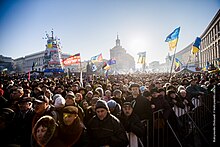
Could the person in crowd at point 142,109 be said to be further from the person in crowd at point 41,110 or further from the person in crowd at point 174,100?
the person in crowd at point 41,110

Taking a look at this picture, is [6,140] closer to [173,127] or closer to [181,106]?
[173,127]

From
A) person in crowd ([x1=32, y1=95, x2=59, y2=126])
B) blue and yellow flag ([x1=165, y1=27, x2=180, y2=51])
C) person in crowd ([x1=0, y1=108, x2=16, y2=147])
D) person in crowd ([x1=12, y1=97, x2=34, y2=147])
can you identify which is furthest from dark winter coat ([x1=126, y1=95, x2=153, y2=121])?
blue and yellow flag ([x1=165, y1=27, x2=180, y2=51])

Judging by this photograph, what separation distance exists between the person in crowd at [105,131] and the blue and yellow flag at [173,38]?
9.71 meters

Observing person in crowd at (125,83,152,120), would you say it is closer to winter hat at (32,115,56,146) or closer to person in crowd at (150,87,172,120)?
person in crowd at (150,87,172,120)

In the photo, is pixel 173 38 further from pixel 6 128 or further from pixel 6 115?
pixel 6 128

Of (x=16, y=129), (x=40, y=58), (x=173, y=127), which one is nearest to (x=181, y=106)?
(x=173, y=127)

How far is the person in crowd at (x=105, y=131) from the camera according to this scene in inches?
110

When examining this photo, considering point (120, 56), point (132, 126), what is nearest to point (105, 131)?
point (132, 126)

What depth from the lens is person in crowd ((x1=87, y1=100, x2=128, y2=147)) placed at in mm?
2807

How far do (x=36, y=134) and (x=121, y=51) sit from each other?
128376 mm

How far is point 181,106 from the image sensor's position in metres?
5.16

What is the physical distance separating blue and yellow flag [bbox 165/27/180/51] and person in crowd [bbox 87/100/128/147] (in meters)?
9.71

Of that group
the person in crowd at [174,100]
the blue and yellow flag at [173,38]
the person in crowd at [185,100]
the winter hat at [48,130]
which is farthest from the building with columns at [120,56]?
the winter hat at [48,130]

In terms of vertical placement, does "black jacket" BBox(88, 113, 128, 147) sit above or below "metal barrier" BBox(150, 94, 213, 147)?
above
